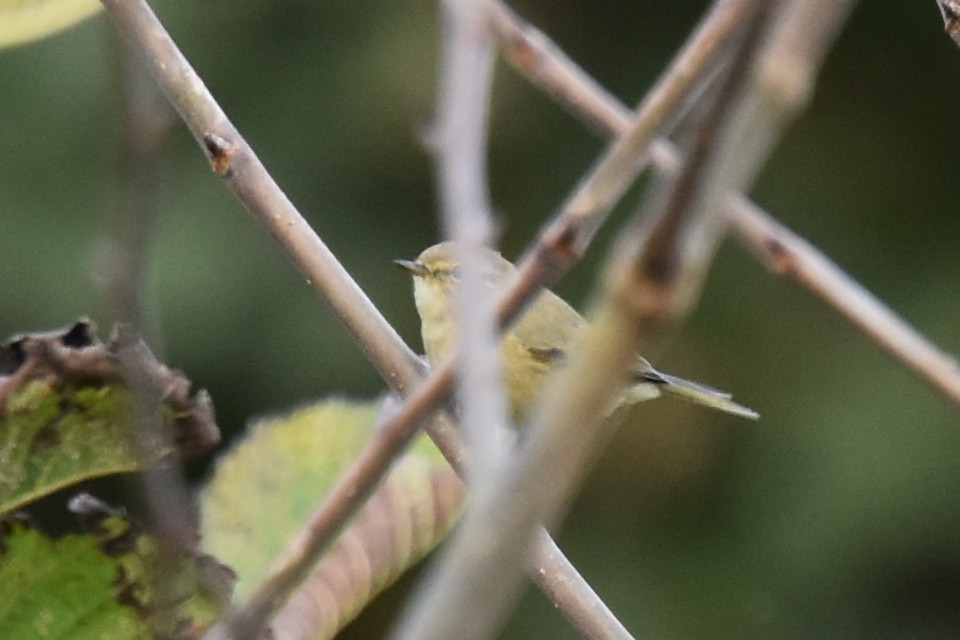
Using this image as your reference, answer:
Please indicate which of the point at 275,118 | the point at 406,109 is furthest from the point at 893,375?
the point at 275,118

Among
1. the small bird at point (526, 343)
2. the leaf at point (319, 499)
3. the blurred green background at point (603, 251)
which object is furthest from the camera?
the blurred green background at point (603, 251)

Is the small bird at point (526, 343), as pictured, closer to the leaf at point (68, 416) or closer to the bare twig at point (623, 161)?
the leaf at point (68, 416)

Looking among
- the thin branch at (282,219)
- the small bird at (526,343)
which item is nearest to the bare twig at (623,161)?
the thin branch at (282,219)

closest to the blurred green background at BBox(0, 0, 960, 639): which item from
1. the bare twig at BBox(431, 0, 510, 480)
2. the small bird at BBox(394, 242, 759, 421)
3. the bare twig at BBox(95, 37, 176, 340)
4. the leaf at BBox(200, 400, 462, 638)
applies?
the small bird at BBox(394, 242, 759, 421)

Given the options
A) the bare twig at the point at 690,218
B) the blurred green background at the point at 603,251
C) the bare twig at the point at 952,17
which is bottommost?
the blurred green background at the point at 603,251

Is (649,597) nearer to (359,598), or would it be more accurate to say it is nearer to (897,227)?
(897,227)

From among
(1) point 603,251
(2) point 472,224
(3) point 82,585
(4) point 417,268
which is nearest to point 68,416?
(3) point 82,585

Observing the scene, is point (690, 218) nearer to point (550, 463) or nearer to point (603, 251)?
point (550, 463)
